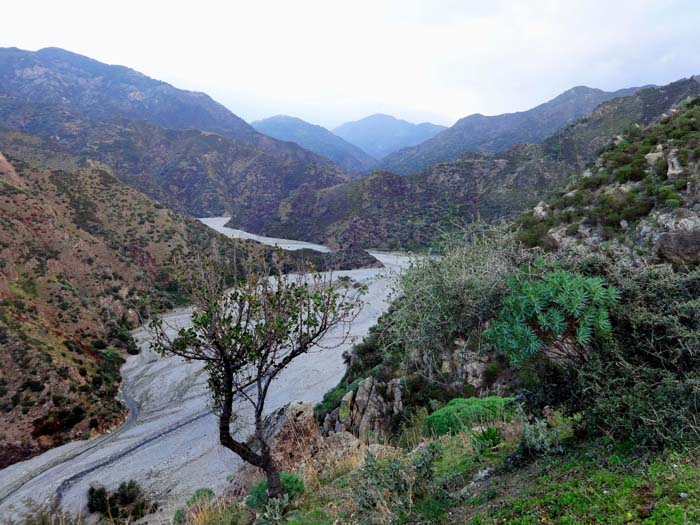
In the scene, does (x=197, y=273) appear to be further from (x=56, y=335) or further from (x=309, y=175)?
(x=309, y=175)

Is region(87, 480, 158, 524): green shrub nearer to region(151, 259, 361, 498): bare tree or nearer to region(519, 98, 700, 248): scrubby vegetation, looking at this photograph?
region(151, 259, 361, 498): bare tree

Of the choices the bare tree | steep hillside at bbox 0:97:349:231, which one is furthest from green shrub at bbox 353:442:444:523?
steep hillside at bbox 0:97:349:231

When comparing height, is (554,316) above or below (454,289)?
above

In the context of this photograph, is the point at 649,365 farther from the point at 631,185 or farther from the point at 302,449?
the point at 631,185

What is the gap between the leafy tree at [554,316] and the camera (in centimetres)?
331

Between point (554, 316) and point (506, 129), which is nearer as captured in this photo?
point (554, 316)

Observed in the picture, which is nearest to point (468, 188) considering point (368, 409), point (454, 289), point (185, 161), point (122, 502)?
point (368, 409)

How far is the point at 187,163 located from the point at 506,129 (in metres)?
117

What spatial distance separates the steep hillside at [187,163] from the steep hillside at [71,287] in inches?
1919

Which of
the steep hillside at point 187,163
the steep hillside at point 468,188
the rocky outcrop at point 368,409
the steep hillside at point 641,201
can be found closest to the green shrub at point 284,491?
the rocky outcrop at point 368,409

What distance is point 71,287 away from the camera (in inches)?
1363

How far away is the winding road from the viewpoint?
57.2 feet

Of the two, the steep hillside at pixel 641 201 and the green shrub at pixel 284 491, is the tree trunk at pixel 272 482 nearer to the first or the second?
the green shrub at pixel 284 491

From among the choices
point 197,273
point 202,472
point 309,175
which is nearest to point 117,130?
point 309,175
